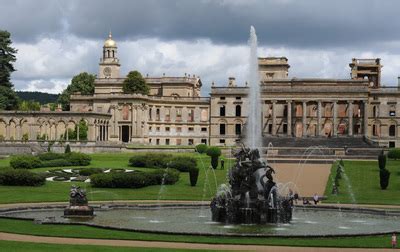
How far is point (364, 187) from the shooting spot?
54219 millimetres

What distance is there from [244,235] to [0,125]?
99549 mm

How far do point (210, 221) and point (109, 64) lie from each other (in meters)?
108

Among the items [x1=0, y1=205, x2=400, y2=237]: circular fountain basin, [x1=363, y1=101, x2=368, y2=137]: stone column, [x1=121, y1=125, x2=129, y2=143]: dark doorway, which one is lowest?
[x1=0, y1=205, x2=400, y2=237]: circular fountain basin

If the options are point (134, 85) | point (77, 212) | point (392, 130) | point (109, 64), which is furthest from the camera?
point (109, 64)

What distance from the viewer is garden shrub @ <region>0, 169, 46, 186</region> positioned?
53.2 meters

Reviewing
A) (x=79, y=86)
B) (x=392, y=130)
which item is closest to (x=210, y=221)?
(x=392, y=130)

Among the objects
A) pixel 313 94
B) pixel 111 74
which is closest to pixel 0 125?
pixel 111 74

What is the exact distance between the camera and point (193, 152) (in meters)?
95.8

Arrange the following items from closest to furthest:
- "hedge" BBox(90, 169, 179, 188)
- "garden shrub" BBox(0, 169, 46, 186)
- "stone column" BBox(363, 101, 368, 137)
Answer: "hedge" BBox(90, 169, 179, 188)
"garden shrub" BBox(0, 169, 46, 186)
"stone column" BBox(363, 101, 368, 137)

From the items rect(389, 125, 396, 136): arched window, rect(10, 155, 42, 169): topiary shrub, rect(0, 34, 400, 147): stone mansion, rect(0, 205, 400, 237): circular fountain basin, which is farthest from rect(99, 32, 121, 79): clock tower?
rect(0, 205, 400, 237): circular fountain basin

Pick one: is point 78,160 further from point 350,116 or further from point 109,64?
point 109,64

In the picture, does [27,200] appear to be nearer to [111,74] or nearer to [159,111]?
[159,111]

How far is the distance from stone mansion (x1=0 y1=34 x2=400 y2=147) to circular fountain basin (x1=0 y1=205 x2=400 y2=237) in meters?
67.2

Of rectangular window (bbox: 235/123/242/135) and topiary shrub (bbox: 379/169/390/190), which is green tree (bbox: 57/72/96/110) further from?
topiary shrub (bbox: 379/169/390/190)
